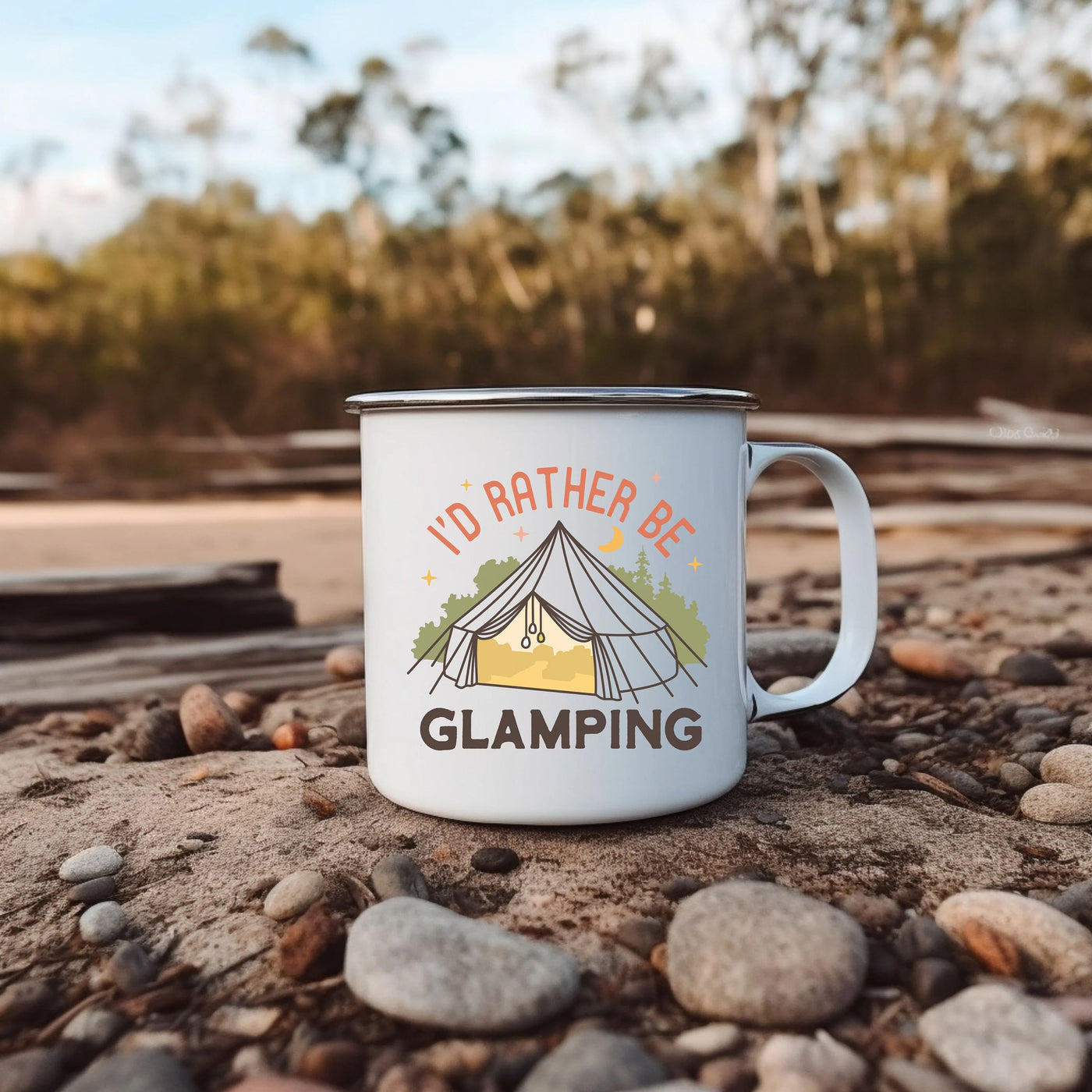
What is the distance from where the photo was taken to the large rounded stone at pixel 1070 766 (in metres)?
1.54

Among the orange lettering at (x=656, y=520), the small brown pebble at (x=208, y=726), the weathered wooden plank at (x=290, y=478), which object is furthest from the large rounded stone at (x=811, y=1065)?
the weathered wooden plank at (x=290, y=478)

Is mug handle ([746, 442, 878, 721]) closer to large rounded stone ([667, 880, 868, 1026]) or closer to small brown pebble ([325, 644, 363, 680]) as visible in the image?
large rounded stone ([667, 880, 868, 1026])

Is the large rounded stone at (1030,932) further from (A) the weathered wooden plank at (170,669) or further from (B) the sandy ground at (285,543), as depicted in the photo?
(B) the sandy ground at (285,543)

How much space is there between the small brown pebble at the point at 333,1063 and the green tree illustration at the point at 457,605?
478 mm

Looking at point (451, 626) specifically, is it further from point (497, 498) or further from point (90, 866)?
point (90, 866)

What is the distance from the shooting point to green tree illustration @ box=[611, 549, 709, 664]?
4.17 feet

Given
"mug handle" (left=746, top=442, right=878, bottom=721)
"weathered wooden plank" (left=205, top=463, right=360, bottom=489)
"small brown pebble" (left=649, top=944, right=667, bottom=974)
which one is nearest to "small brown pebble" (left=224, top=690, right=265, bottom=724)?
"mug handle" (left=746, top=442, right=878, bottom=721)

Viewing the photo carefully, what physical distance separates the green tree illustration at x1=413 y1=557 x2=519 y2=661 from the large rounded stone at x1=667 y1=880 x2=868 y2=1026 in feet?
1.37

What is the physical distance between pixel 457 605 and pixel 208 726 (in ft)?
2.32

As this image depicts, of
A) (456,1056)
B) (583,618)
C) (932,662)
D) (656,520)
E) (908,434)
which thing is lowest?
(456,1056)

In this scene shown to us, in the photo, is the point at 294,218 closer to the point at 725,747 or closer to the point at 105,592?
the point at 105,592

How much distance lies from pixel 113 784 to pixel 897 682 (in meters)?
1.45

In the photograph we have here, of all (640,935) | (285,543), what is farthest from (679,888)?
(285,543)

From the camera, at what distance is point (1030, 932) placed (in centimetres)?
111
